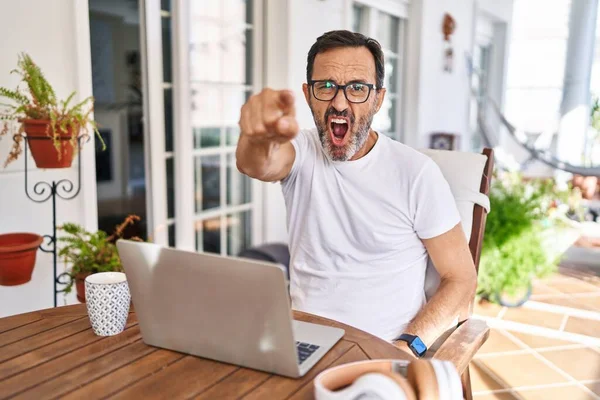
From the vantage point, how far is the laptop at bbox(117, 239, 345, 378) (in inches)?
29.5

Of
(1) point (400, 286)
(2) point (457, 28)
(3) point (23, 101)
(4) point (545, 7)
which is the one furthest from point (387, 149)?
(4) point (545, 7)

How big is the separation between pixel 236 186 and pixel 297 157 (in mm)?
1754

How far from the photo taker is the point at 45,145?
1.68 metres

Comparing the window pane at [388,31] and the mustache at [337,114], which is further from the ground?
the window pane at [388,31]

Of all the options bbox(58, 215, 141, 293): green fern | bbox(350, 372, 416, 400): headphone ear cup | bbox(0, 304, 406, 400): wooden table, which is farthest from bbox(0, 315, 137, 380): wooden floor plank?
bbox(58, 215, 141, 293): green fern

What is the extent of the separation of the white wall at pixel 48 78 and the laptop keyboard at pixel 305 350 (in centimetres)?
135

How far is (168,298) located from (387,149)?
2.49 feet

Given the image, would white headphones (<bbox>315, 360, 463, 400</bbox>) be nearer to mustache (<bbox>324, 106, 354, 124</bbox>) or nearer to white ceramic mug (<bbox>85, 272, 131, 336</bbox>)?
white ceramic mug (<bbox>85, 272, 131, 336</bbox>)

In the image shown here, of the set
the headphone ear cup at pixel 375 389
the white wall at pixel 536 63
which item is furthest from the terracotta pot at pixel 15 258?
the white wall at pixel 536 63

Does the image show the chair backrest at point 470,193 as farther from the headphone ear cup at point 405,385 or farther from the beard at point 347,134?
the headphone ear cup at point 405,385

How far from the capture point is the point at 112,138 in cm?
417

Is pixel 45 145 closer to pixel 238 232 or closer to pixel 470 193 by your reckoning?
pixel 470 193

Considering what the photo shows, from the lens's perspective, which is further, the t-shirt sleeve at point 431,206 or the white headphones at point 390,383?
the t-shirt sleeve at point 431,206

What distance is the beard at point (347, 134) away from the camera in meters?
1.33
